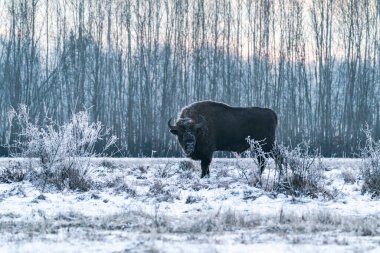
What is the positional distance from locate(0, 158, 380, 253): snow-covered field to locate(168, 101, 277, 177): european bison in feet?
8.80

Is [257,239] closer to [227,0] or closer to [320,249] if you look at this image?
[320,249]

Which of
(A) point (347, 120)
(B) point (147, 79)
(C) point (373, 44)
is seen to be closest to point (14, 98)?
(B) point (147, 79)

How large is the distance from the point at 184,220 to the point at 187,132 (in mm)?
6100

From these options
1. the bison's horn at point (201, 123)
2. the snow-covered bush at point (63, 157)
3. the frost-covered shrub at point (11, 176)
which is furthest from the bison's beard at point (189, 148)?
the frost-covered shrub at point (11, 176)

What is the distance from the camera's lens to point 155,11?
111ft

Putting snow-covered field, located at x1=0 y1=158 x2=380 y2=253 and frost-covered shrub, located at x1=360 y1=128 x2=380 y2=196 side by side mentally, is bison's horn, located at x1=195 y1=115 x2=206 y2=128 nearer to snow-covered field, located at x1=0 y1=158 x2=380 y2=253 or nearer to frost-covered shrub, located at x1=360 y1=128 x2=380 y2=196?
snow-covered field, located at x1=0 y1=158 x2=380 y2=253

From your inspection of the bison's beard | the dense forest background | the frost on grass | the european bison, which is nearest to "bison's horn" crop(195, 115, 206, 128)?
the european bison

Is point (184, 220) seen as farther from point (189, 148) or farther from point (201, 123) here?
point (201, 123)

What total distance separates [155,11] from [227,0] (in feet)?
16.0

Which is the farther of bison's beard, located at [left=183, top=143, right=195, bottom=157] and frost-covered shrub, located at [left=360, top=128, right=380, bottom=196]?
bison's beard, located at [left=183, top=143, right=195, bottom=157]

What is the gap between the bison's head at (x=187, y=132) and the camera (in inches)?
496

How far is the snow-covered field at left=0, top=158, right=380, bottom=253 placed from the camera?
206 inches

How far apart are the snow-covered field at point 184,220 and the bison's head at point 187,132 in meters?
1.94

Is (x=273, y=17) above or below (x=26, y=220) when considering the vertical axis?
above
